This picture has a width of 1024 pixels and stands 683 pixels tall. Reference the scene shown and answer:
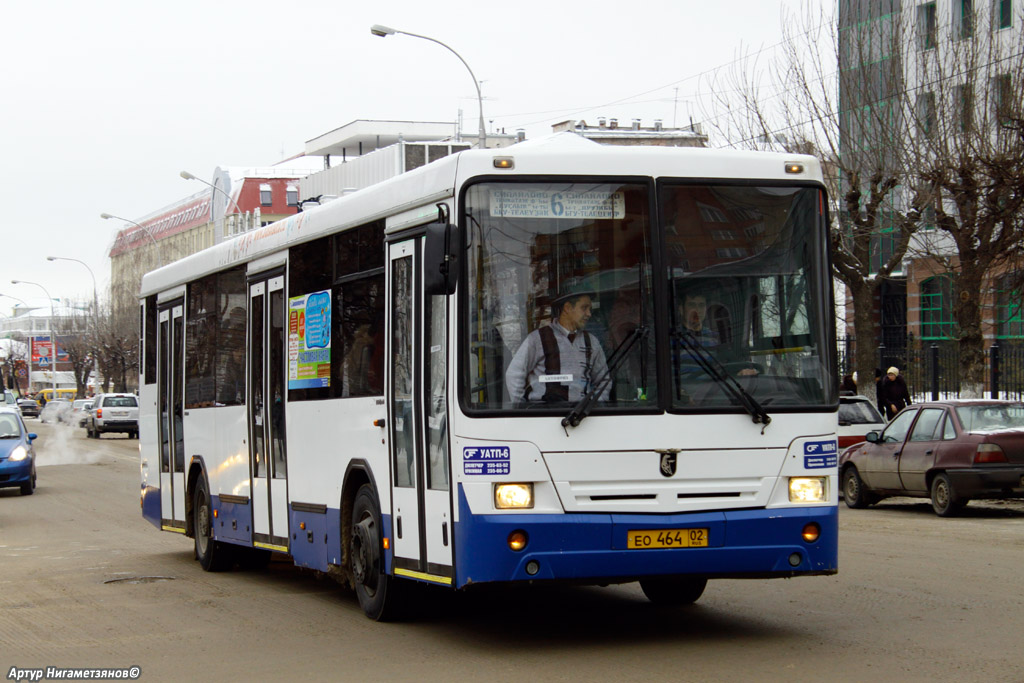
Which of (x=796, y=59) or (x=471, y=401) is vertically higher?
(x=796, y=59)

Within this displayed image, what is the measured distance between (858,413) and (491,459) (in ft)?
54.7

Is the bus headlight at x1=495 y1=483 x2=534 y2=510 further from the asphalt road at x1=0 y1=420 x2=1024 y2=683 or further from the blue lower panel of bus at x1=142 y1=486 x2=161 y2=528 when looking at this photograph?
the blue lower panel of bus at x1=142 y1=486 x2=161 y2=528

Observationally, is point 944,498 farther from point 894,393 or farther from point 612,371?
point 612,371

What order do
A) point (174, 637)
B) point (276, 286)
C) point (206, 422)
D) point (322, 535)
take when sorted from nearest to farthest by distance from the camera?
1. point (174, 637)
2. point (322, 535)
3. point (276, 286)
4. point (206, 422)

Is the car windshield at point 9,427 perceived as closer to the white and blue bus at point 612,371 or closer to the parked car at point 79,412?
the white and blue bus at point 612,371

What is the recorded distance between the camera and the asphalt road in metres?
8.14

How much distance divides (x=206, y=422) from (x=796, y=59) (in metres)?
16.3

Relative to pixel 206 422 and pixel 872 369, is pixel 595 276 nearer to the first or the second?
pixel 206 422

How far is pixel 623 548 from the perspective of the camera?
27.5 ft

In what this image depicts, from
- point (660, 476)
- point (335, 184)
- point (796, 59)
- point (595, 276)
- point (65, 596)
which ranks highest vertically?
point (335, 184)

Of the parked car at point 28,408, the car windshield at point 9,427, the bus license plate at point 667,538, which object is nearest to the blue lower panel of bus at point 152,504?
the bus license plate at point 667,538

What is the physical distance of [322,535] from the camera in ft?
35.6

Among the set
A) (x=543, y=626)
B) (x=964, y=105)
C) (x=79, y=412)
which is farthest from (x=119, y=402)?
(x=543, y=626)

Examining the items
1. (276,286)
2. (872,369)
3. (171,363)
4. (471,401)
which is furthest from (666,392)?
(872,369)
